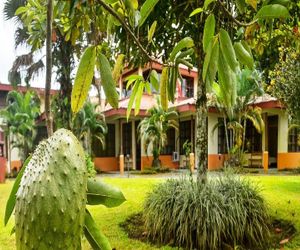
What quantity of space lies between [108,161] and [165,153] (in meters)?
2.89

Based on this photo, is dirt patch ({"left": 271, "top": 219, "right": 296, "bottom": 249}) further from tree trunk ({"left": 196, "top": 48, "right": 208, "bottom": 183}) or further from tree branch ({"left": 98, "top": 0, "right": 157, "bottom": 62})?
tree branch ({"left": 98, "top": 0, "right": 157, "bottom": 62})

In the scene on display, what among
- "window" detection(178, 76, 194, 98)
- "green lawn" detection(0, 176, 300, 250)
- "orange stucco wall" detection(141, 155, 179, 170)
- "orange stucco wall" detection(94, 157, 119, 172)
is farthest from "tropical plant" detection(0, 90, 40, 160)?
"green lawn" detection(0, 176, 300, 250)

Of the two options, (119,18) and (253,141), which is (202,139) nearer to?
(119,18)

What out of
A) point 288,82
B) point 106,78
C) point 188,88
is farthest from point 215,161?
point 106,78

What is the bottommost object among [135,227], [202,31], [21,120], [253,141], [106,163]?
[106,163]

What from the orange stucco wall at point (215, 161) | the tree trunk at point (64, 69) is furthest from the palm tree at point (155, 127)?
the tree trunk at point (64, 69)

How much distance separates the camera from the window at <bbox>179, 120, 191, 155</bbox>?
1748 centimetres

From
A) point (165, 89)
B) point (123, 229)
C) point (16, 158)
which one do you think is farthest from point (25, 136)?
point (165, 89)

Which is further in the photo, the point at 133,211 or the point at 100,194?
the point at 133,211

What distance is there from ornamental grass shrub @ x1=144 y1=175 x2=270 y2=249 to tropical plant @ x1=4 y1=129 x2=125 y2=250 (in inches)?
155

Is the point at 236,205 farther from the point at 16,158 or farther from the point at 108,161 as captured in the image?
the point at 16,158

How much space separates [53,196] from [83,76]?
30cm

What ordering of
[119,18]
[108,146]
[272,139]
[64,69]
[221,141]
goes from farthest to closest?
[108,146] < [272,139] < [221,141] < [64,69] < [119,18]

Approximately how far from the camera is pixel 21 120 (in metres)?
16.4
